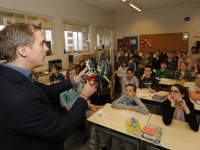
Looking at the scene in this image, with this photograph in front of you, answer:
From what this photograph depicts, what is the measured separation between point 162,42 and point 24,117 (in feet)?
26.0

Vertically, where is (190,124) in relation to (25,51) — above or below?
below

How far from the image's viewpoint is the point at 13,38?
2.44 feet

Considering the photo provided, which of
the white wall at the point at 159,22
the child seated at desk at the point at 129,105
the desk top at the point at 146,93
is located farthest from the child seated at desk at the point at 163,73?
the white wall at the point at 159,22

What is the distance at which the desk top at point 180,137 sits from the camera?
140cm

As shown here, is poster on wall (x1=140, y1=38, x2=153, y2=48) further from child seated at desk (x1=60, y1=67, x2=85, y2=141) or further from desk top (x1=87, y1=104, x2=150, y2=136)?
desk top (x1=87, y1=104, x2=150, y2=136)

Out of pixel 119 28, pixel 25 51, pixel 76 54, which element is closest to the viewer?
pixel 25 51

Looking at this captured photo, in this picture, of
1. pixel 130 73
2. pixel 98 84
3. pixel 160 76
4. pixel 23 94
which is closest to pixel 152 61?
pixel 160 76

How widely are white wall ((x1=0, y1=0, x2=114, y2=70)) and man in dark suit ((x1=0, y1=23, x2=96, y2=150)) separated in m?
3.72

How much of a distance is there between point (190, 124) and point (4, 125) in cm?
182

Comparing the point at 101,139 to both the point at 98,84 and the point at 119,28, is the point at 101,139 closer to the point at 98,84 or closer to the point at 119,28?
the point at 98,84

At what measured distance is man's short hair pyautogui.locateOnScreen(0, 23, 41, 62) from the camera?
0.75 metres

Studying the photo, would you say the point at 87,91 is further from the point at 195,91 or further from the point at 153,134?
the point at 195,91

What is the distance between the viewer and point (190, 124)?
164 centimetres

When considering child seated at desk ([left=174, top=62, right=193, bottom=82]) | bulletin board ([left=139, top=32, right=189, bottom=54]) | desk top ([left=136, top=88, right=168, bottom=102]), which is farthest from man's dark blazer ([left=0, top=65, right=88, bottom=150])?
bulletin board ([left=139, top=32, right=189, bottom=54])
